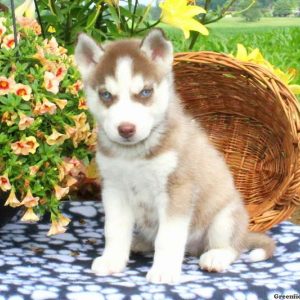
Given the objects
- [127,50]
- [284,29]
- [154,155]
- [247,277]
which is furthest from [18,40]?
A: [284,29]

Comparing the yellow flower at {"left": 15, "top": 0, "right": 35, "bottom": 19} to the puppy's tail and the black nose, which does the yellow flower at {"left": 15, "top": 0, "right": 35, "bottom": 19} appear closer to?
the black nose

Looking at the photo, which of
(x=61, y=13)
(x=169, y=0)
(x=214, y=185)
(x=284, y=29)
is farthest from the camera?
(x=284, y=29)

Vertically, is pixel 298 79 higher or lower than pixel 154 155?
higher

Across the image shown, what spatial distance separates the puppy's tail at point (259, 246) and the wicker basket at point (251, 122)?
0.80 ft

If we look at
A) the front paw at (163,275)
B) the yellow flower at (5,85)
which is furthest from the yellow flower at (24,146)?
the front paw at (163,275)

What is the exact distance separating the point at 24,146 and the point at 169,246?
748 mm

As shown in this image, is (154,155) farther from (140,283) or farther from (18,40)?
(18,40)

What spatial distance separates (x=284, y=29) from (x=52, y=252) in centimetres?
375

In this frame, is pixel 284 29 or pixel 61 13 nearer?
pixel 61 13

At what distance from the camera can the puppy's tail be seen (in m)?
3.21

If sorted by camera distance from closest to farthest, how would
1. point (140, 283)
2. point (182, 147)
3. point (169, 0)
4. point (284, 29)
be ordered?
1. point (140, 283)
2. point (182, 147)
3. point (169, 0)
4. point (284, 29)

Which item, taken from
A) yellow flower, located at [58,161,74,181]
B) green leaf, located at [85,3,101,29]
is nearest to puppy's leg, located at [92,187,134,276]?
yellow flower, located at [58,161,74,181]

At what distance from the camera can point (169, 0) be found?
12.2 ft

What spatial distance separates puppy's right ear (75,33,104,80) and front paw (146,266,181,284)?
881 mm
